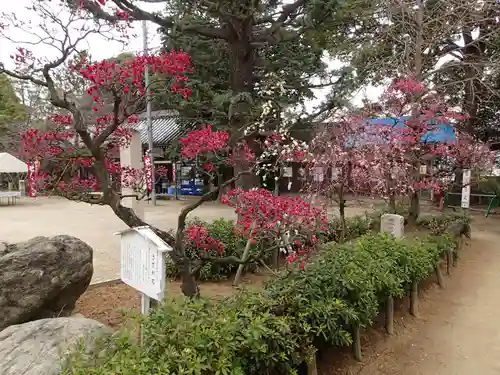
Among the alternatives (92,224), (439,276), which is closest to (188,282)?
(439,276)

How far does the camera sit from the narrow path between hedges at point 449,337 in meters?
3.72

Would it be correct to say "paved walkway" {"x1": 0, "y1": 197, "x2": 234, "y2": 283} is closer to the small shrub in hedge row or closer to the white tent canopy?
the white tent canopy

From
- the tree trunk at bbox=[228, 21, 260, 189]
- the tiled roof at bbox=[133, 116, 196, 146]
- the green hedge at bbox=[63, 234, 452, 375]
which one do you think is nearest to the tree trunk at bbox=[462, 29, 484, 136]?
the tree trunk at bbox=[228, 21, 260, 189]

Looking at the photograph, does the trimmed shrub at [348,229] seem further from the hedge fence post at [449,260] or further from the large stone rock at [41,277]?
the large stone rock at [41,277]

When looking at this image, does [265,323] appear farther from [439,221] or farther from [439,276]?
[439,221]

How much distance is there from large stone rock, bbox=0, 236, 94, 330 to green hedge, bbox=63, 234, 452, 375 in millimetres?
2011

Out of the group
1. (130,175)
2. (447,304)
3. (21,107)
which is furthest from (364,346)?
(21,107)

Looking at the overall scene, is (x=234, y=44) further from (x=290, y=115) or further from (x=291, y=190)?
(x=291, y=190)

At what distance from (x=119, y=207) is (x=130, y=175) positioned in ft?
3.29

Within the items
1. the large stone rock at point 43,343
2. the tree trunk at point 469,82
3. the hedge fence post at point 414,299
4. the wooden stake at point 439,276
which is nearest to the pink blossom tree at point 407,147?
the wooden stake at point 439,276

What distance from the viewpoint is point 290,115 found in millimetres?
10859

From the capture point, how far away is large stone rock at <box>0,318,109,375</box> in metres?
2.19

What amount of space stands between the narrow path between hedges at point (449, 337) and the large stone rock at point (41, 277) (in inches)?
113

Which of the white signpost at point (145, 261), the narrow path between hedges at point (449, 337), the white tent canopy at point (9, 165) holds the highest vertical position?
the white tent canopy at point (9, 165)
